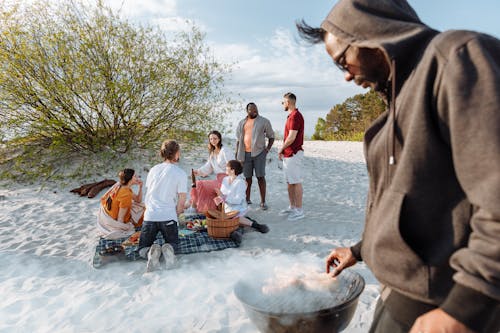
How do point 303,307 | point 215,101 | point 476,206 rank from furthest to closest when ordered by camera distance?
point 215,101 → point 303,307 → point 476,206

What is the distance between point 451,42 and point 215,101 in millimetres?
9311

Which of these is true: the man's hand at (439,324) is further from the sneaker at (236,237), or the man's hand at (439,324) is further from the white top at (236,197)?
the white top at (236,197)

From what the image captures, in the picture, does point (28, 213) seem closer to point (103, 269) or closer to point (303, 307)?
point (103, 269)

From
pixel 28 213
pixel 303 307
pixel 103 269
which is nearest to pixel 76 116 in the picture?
pixel 28 213

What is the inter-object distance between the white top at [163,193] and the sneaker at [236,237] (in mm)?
865

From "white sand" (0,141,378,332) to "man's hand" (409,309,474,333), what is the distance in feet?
3.65

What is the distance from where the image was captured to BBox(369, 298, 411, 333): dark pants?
1.12m

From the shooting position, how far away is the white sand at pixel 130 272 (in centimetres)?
314

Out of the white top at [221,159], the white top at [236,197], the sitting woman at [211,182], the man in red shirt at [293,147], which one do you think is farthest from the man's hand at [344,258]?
the white top at [221,159]

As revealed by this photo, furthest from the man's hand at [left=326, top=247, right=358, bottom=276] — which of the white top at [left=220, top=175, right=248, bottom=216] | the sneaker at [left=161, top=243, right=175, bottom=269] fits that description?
the white top at [left=220, top=175, right=248, bottom=216]

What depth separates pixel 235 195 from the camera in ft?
18.4

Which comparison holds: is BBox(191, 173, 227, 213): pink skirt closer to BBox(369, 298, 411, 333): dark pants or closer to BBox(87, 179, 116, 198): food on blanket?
BBox(87, 179, 116, 198): food on blanket

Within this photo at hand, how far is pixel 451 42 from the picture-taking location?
83 cm

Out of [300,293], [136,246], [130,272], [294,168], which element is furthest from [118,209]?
[300,293]
